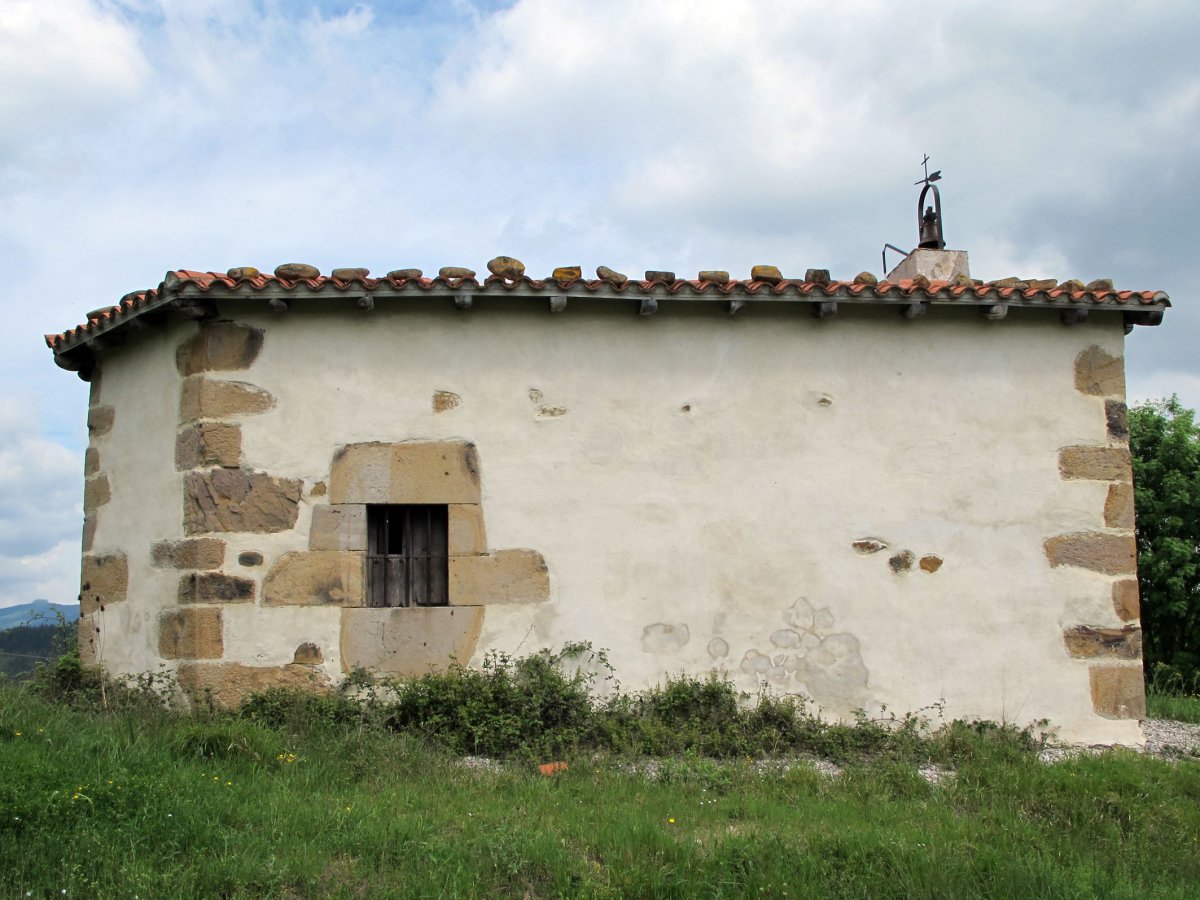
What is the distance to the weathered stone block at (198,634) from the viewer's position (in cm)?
724

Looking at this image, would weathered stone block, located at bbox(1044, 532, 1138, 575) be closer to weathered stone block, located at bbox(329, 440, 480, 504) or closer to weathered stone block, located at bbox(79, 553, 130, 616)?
weathered stone block, located at bbox(329, 440, 480, 504)

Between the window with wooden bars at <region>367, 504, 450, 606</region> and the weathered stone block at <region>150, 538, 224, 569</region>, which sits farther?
the window with wooden bars at <region>367, 504, 450, 606</region>

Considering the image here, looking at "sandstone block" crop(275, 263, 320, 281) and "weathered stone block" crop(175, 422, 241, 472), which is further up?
"sandstone block" crop(275, 263, 320, 281)

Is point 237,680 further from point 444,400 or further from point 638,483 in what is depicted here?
point 638,483

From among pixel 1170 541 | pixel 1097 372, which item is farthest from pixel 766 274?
pixel 1170 541

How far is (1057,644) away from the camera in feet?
26.1

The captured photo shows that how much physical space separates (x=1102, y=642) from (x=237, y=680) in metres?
6.34

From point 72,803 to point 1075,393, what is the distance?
24.0ft

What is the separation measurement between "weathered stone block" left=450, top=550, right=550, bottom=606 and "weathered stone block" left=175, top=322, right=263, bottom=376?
6.85 ft

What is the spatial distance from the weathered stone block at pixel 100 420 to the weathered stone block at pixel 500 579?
3.16m

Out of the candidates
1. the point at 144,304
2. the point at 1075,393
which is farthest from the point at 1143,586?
the point at 144,304

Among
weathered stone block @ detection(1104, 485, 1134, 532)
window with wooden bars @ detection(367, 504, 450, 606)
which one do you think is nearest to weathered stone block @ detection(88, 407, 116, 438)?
window with wooden bars @ detection(367, 504, 450, 606)

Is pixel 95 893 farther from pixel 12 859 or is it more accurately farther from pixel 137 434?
pixel 137 434

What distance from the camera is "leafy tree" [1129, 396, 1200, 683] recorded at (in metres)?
14.8
